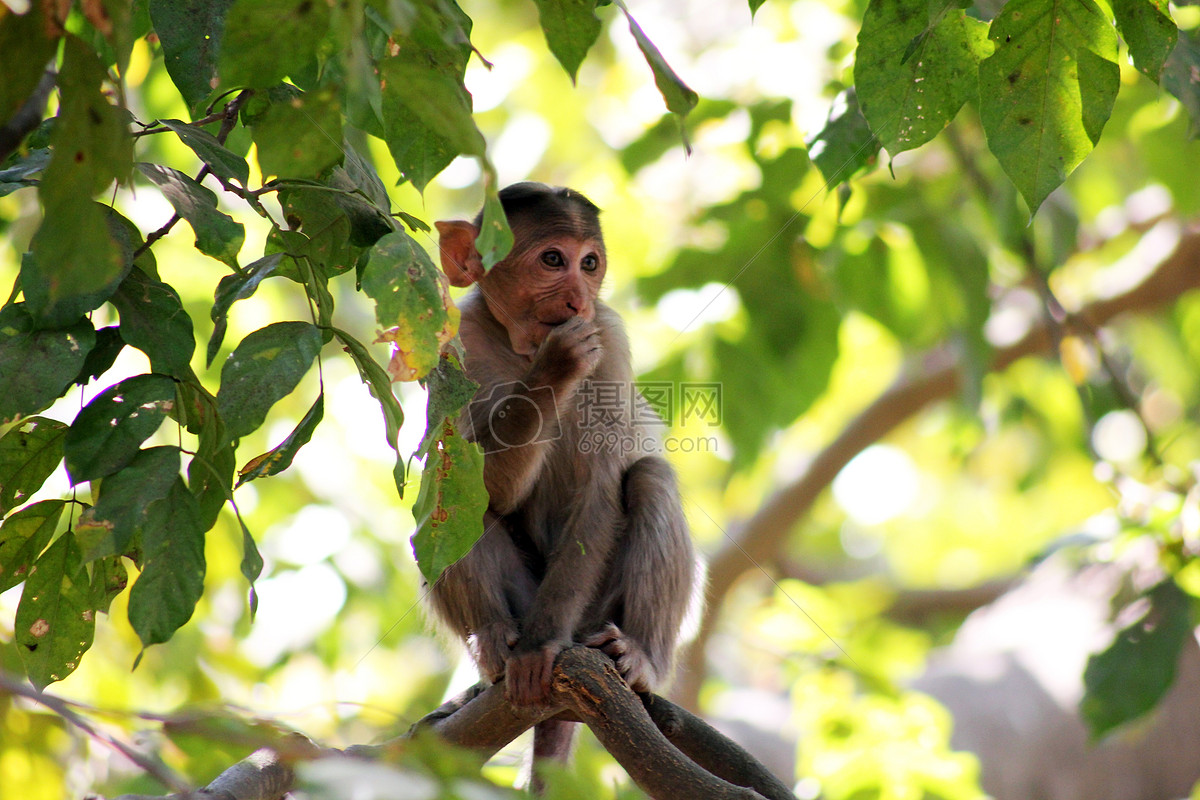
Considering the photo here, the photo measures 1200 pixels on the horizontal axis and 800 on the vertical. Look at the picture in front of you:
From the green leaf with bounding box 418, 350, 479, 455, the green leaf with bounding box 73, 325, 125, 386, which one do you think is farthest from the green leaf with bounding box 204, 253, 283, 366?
the green leaf with bounding box 418, 350, 479, 455

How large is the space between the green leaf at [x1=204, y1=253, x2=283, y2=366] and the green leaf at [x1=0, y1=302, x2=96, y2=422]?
0.71ft

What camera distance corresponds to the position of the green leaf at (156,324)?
1.95 metres

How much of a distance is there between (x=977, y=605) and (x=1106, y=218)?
3461mm

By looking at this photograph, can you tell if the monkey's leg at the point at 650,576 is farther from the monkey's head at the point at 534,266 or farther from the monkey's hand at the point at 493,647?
the monkey's head at the point at 534,266

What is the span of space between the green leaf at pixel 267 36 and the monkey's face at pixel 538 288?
2.44 m

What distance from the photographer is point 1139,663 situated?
13.4 ft

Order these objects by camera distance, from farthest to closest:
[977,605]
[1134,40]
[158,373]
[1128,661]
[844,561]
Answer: [844,561] < [977,605] < [1128,661] < [1134,40] < [158,373]

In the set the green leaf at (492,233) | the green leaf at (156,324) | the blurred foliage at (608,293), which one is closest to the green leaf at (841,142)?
the blurred foliage at (608,293)

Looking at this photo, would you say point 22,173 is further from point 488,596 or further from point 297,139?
point 488,596

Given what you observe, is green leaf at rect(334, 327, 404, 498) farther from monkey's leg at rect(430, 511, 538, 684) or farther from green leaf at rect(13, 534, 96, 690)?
monkey's leg at rect(430, 511, 538, 684)

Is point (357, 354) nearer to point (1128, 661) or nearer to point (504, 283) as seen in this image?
point (504, 283)

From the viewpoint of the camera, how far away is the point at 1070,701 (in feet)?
20.3

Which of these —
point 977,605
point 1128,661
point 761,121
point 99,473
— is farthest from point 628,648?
point 977,605

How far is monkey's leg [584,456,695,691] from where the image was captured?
12.8 ft
